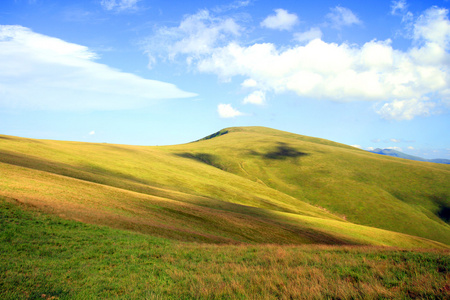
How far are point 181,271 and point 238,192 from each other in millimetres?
71467

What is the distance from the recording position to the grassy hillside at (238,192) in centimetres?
2950

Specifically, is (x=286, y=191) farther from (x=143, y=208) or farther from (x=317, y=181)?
(x=143, y=208)

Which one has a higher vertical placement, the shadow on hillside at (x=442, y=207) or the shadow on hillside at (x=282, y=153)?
the shadow on hillside at (x=282, y=153)

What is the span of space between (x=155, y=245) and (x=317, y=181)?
412ft

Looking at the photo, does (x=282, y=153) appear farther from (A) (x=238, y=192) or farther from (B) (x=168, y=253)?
(B) (x=168, y=253)

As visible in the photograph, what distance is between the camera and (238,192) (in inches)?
3314

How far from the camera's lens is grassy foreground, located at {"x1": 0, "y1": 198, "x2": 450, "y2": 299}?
396 inches

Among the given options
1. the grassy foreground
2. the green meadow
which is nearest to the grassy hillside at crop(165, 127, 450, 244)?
the green meadow

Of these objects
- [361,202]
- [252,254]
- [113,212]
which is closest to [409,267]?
[252,254]

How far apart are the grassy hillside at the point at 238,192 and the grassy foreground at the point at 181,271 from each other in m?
6.38

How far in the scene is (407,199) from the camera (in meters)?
120

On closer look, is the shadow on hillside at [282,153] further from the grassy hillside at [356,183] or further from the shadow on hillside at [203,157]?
the shadow on hillside at [203,157]

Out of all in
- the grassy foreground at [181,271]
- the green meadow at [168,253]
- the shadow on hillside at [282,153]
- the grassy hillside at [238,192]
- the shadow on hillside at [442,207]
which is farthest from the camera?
the shadow on hillside at [282,153]

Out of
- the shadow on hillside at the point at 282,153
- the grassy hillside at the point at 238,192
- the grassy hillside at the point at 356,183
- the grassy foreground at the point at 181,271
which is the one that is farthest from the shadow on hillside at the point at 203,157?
the grassy foreground at the point at 181,271
